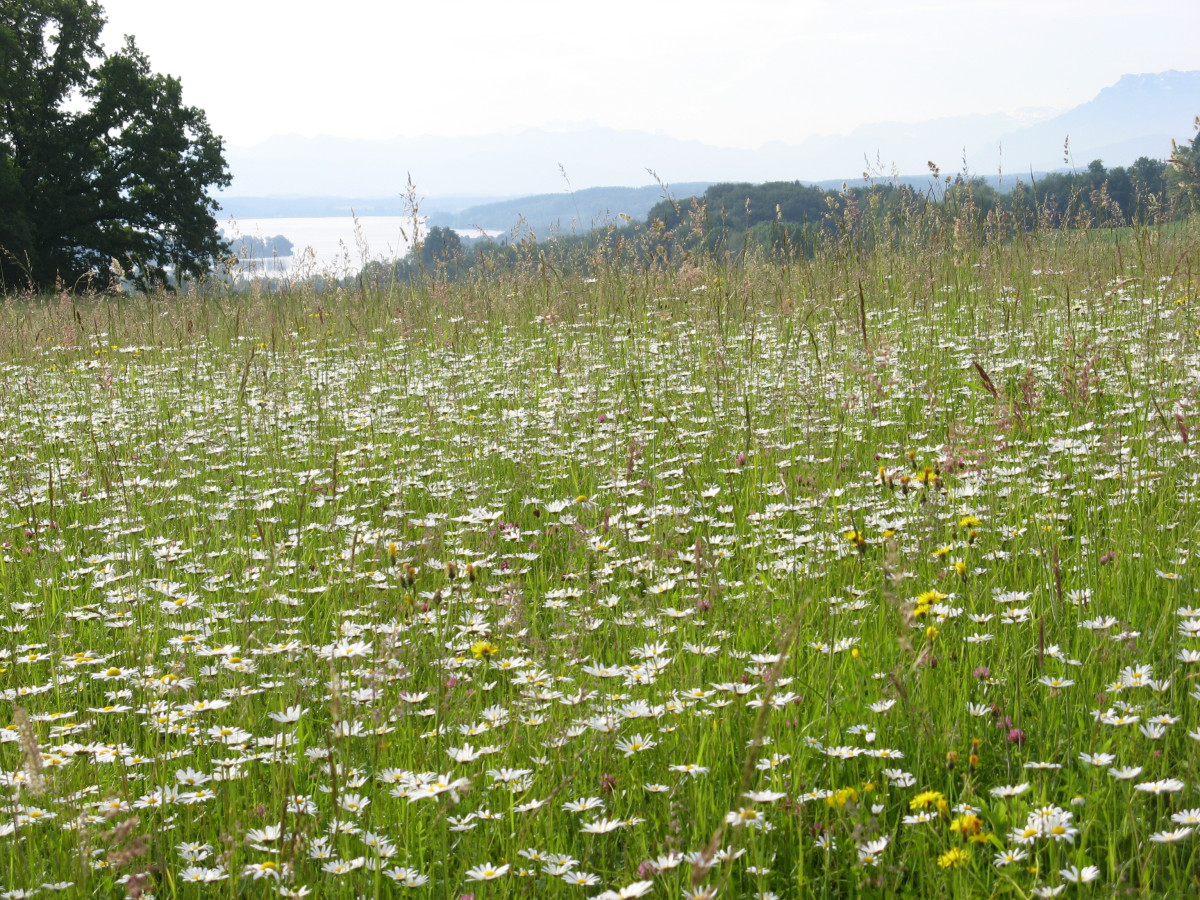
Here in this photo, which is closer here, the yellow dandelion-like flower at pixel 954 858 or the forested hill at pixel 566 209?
the yellow dandelion-like flower at pixel 954 858

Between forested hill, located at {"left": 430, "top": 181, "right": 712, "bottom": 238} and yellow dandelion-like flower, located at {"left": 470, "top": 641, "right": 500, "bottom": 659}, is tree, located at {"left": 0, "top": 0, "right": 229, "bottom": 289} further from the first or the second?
yellow dandelion-like flower, located at {"left": 470, "top": 641, "right": 500, "bottom": 659}

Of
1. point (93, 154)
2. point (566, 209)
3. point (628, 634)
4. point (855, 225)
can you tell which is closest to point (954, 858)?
point (628, 634)

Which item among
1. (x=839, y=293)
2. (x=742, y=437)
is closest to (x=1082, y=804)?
(x=742, y=437)

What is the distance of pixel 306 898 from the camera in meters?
1.79

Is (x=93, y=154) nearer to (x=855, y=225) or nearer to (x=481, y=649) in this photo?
(x=855, y=225)

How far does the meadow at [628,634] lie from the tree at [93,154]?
2811 cm

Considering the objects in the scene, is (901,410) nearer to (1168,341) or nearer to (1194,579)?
(1168,341)

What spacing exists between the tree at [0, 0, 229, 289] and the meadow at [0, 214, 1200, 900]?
28.1 metres

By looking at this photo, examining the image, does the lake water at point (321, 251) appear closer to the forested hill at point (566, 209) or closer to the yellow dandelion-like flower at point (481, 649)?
the forested hill at point (566, 209)

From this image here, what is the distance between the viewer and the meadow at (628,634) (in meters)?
1.89

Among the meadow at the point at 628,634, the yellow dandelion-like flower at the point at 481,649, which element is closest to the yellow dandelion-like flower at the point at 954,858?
the meadow at the point at 628,634

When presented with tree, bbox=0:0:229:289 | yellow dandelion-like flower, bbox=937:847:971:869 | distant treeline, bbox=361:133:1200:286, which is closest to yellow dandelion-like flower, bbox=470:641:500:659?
yellow dandelion-like flower, bbox=937:847:971:869

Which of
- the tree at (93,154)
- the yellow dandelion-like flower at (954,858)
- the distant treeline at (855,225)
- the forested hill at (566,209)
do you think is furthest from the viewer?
the tree at (93,154)

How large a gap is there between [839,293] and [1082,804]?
273 inches
